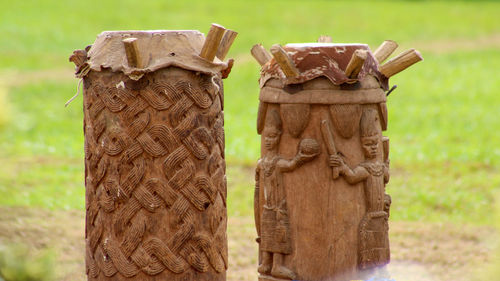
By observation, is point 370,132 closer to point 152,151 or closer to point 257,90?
point 152,151

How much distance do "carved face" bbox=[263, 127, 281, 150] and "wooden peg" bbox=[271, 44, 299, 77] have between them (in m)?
0.33

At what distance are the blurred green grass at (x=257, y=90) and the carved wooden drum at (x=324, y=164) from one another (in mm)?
1383

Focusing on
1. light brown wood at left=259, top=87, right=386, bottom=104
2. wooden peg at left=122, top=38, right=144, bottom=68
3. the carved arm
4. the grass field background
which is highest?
the grass field background

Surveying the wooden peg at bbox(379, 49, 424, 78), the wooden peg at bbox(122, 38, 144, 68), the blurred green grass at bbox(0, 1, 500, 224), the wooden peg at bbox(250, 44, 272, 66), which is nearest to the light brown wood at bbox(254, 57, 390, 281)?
the wooden peg at bbox(379, 49, 424, 78)

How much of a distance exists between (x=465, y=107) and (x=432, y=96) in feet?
4.00

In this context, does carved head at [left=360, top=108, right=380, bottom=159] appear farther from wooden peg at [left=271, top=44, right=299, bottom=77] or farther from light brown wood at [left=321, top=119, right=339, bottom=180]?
wooden peg at [left=271, top=44, right=299, bottom=77]

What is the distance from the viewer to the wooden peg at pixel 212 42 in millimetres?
4184

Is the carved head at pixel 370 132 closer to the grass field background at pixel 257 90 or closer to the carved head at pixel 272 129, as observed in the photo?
the carved head at pixel 272 129

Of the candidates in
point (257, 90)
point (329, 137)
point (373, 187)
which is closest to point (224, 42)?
point (329, 137)

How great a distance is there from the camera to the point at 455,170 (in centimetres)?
888

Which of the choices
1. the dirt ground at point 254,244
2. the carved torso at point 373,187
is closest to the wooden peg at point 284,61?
the carved torso at point 373,187

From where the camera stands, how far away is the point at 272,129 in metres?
4.21

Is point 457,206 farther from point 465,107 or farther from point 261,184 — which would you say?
point 465,107

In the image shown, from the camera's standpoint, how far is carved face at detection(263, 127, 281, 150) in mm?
4215
